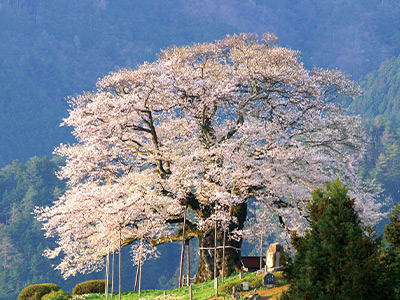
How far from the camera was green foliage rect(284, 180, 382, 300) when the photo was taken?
499 inches

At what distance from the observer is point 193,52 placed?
2967 cm

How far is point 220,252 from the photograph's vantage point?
95.4ft

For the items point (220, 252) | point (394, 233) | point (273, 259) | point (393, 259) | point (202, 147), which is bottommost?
point (220, 252)

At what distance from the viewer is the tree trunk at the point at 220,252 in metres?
28.9

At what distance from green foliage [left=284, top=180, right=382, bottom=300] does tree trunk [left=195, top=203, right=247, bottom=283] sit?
1521 cm

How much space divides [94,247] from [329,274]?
19.4 metres

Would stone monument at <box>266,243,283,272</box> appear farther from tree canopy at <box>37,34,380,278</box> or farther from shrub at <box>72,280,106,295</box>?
shrub at <box>72,280,106,295</box>

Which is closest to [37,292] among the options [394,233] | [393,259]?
[394,233]

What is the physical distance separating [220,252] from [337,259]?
53.8ft

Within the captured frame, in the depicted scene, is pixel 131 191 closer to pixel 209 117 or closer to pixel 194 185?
pixel 194 185

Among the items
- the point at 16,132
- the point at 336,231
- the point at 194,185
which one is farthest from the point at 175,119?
the point at 16,132

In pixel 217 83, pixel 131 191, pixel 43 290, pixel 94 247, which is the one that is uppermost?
pixel 217 83

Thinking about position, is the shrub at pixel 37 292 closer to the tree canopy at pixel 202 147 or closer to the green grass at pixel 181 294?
the tree canopy at pixel 202 147

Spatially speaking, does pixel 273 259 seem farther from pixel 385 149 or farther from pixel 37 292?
pixel 385 149
